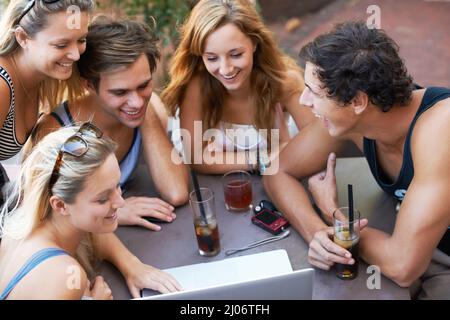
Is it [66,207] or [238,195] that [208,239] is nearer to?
[238,195]

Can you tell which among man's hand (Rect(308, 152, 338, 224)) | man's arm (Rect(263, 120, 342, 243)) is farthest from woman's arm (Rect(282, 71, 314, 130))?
man's hand (Rect(308, 152, 338, 224))

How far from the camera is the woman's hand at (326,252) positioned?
1.38m

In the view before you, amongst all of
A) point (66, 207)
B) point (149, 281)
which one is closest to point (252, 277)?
point (149, 281)

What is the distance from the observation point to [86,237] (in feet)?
5.07

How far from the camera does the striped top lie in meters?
1.71

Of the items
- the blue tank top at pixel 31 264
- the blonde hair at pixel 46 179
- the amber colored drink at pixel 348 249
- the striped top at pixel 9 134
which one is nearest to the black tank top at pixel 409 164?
the amber colored drink at pixel 348 249

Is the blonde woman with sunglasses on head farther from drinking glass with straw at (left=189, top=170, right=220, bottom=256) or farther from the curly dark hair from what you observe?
the curly dark hair

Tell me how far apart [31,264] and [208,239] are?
484 mm

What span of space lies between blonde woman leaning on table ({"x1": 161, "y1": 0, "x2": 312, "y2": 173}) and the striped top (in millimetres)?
605

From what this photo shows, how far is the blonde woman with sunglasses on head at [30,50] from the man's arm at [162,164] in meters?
0.34

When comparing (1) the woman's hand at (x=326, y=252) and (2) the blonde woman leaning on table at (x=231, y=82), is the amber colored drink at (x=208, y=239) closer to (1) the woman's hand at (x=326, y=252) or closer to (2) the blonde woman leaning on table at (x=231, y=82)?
(1) the woman's hand at (x=326, y=252)
